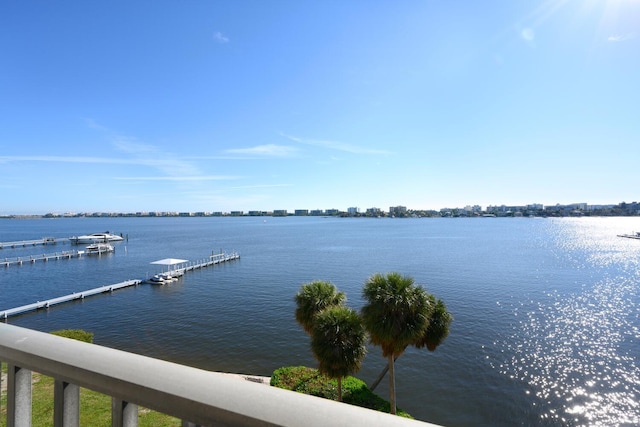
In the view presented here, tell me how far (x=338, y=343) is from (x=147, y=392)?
15717 millimetres

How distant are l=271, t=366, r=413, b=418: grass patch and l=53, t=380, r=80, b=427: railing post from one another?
60.4ft

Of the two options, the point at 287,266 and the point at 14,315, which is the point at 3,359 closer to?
the point at 14,315

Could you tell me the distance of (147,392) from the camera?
152cm

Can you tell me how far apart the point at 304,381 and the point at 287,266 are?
49.2 m

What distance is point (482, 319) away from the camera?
1496 inches

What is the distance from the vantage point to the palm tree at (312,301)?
18.7m

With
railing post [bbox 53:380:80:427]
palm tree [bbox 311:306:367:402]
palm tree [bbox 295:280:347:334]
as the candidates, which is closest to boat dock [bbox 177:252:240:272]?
palm tree [bbox 295:280:347:334]

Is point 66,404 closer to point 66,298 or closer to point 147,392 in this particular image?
point 147,392

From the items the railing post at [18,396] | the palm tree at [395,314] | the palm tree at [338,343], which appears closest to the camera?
the railing post at [18,396]

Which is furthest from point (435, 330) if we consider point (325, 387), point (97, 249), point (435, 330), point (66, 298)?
point (97, 249)

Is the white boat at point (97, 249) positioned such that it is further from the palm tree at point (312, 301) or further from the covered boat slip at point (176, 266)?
the palm tree at point (312, 301)

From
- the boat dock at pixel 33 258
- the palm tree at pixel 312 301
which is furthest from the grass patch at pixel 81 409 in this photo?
the boat dock at pixel 33 258

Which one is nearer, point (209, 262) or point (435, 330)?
point (435, 330)

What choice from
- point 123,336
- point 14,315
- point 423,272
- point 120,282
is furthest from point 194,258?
point 423,272
